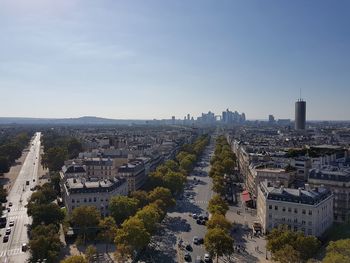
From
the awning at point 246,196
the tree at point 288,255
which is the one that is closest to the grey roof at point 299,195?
the tree at point 288,255

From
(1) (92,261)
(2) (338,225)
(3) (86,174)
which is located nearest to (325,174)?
(2) (338,225)

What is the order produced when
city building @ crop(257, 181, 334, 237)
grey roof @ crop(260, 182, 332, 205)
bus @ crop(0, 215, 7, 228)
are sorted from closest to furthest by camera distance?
city building @ crop(257, 181, 334, 237) < grey roof @ crop(260, 182, 332, 205) < bus @ crop(0, 215, 7, 228)

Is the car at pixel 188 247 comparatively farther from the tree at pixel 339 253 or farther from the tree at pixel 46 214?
the tree at pixel 46 214

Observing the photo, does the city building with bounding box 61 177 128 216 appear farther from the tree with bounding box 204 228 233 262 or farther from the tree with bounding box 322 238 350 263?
the tree with bounding box 322 238 350 263

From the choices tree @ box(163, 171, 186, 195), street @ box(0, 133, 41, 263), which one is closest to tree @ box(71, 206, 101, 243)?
street @ box(0, 133, 41, 263)

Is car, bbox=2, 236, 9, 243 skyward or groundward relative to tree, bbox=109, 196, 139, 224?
groundward
